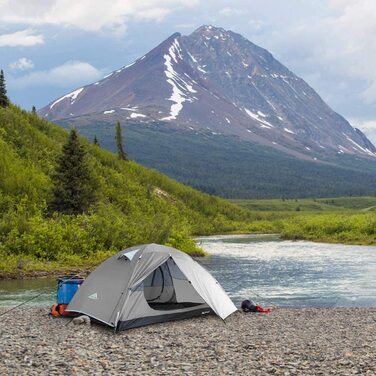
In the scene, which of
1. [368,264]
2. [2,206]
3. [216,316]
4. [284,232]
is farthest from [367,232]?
[216,316]

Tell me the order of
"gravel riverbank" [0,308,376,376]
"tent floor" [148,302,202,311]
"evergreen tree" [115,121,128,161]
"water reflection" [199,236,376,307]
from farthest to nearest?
"evergreen tree" [115,121,128,161], "water reflection" [199,236,376,307], "tent floor" [148,302,202,311], "gravel riverbank" [0,308,376,376]

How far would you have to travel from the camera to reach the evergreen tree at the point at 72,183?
2202 inches

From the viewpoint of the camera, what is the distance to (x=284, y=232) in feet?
289

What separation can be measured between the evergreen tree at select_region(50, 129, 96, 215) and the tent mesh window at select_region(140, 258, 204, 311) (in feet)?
112

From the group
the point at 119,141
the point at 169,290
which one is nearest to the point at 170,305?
the point at 169,290

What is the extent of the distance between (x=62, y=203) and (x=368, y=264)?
28408mm

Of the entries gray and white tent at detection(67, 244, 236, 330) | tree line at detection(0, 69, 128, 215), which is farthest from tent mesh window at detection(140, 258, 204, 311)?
tree line at detection(0, 69, 128, 215)

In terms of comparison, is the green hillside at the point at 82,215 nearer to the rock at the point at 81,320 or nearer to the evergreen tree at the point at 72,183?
the evergreen tree at the point at 72,183

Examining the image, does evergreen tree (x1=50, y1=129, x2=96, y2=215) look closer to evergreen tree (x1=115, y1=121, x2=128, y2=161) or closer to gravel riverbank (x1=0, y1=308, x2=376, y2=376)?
gravel riverbank (x1=0, y1=308, x2=376, y2=376)

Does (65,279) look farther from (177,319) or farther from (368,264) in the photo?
(368,264)

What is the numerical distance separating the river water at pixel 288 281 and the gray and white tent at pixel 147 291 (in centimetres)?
564

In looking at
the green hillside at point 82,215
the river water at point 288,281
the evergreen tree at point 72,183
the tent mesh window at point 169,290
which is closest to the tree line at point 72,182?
the evergreen tree at point 72,183

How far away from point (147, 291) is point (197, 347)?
6.83 m

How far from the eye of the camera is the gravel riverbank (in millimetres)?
13234
